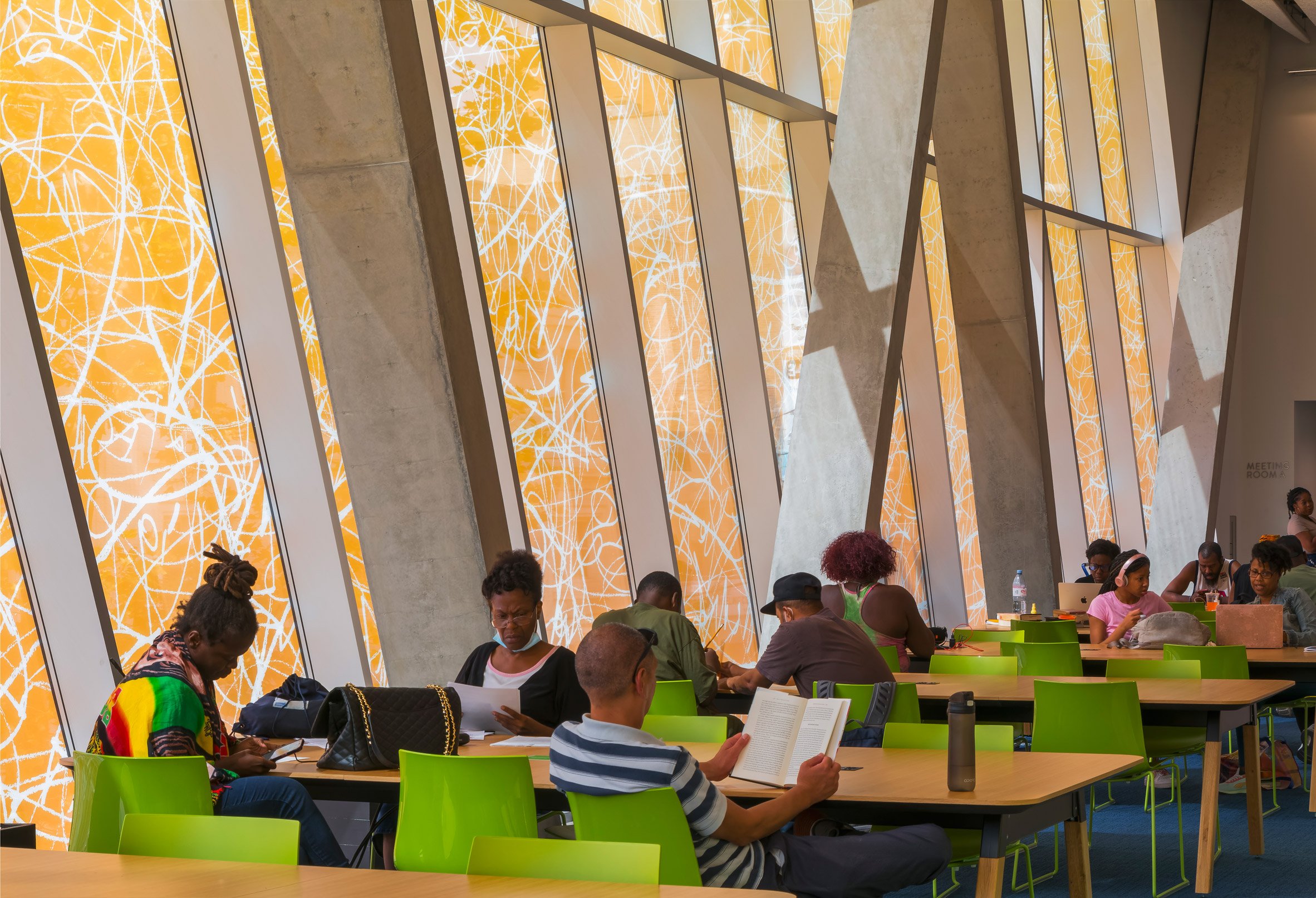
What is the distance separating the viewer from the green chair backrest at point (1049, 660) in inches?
230

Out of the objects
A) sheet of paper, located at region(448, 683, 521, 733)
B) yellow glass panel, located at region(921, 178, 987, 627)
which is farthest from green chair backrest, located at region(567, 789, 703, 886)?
yellow glass panel, located at region(921, 178, 987, 627)

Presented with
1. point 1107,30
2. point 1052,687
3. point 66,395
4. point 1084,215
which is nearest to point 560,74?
point 66,395

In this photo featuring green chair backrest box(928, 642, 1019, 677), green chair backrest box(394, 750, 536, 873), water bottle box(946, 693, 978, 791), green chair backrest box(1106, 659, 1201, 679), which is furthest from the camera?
green chair backrest box(928, 642, 1019, 677)

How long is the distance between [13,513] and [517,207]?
3047 mm

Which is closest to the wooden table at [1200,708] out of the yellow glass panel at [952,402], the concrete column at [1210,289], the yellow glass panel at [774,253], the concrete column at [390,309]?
the concrete column at [390,309]

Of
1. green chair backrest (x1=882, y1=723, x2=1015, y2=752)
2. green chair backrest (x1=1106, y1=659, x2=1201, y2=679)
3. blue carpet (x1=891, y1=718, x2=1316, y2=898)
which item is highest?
green chair backrest (x1=882, y1=723, x2=1015, y2=752)

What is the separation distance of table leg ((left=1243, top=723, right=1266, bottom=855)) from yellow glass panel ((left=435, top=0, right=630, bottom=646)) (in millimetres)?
3085

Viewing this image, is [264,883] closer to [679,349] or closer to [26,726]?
[26,726]

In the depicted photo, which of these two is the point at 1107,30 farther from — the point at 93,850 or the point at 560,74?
the point at 93,850

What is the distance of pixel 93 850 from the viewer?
308cm

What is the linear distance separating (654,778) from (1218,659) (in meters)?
3.68

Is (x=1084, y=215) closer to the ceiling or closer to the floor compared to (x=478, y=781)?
closer to the ceiling

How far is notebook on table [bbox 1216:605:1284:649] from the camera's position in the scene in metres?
5.98

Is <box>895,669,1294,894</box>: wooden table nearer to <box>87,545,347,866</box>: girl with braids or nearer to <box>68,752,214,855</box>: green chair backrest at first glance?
<box>87,545,347,866</box>: girl with braids
